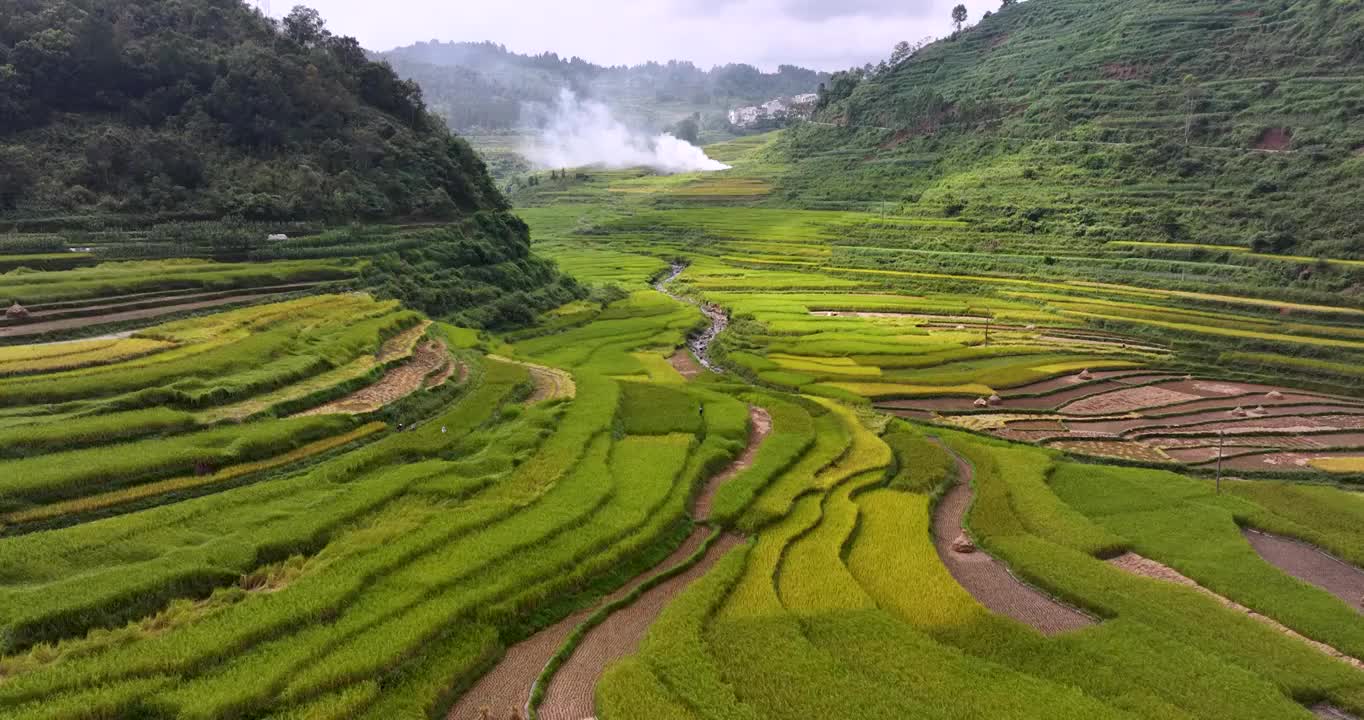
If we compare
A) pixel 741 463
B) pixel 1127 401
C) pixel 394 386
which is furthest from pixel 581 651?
pixel 1127 401

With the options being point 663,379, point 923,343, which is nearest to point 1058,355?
point 923,343

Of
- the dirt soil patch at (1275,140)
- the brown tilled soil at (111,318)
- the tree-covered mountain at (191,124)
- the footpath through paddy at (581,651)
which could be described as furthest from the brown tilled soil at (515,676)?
the dirt soil patch at (1275,140)

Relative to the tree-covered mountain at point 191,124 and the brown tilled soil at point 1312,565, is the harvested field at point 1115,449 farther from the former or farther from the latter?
the tree-covered mountain at point 191,124

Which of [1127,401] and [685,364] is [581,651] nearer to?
[685,364]

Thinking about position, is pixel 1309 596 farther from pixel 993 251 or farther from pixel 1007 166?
pixel 1007 166

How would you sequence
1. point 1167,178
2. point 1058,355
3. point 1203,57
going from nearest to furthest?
point 1058,355 → point 1167,178 → point 1203,57

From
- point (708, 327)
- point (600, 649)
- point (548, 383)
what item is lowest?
point (708, 327)
